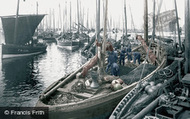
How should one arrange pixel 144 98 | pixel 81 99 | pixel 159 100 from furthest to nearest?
pixel 81 99 < pixel 144 98 < pixel 159 100

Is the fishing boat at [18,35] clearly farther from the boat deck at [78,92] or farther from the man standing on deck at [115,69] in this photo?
the man standing on deck at [115,69]

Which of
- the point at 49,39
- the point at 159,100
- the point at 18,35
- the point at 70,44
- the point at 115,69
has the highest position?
the point at 49,39

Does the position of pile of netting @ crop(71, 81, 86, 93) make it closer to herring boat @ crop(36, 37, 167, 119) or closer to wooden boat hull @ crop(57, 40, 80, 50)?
herring boat @ crop(36, 37, 167, 119)

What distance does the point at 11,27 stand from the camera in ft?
116

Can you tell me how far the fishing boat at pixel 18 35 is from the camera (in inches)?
1373

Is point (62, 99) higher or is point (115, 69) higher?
point (115, 69)

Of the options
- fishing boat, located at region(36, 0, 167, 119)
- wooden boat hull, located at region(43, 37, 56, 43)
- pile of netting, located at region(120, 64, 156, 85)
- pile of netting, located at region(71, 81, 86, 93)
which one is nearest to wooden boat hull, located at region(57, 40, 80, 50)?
wooden boat hull, located at region(43, 37, 56, 43)

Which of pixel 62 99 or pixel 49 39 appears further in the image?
pixel 49 39

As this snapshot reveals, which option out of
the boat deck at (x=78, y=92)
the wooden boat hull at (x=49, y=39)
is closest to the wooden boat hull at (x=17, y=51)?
the boat deck at (x=78, y=92)

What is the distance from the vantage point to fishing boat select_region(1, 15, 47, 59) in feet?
114

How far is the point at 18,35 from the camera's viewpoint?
36.8m

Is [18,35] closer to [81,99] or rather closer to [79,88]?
[79,88]

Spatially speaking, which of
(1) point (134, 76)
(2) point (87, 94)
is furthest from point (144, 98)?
(1) point (134, 76)

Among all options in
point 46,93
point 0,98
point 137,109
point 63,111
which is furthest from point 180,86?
point 0,98
